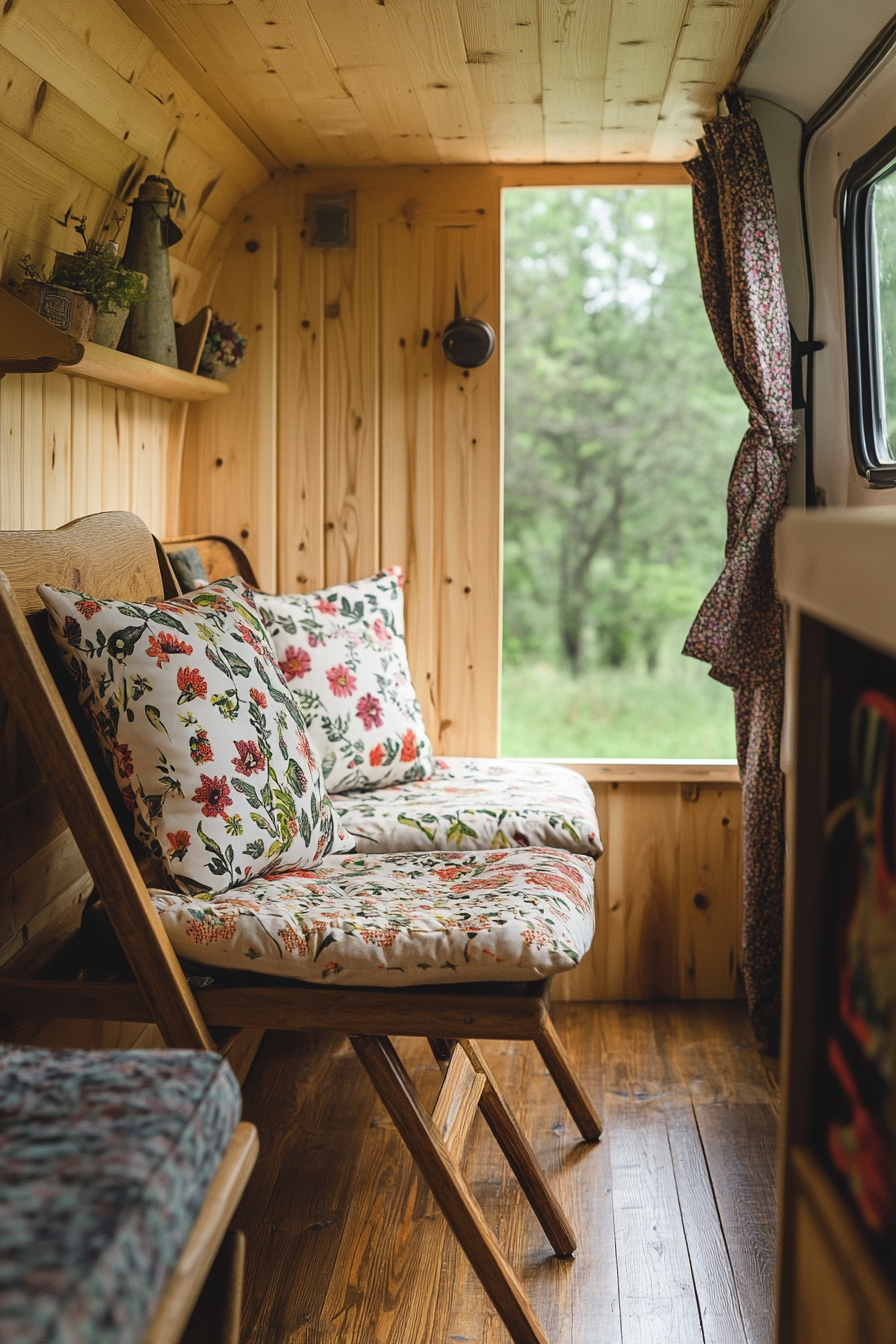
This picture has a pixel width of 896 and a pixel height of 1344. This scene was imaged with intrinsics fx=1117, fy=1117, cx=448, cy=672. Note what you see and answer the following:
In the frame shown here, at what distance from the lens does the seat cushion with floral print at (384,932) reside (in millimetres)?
1442

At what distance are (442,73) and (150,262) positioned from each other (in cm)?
70

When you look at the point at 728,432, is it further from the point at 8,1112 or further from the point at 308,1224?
the point at 8,1112

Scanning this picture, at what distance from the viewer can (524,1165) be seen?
5.84 feet

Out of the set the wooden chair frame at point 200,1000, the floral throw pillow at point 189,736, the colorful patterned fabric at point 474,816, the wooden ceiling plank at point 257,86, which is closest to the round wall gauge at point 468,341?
the wooden ceiling plank at point 257,86

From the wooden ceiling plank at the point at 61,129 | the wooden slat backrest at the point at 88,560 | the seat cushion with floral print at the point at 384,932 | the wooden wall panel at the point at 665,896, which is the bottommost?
the wooden wall panel at the point at 665,896

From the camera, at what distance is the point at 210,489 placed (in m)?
2.89

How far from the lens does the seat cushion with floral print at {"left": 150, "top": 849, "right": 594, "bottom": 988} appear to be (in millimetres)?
1442

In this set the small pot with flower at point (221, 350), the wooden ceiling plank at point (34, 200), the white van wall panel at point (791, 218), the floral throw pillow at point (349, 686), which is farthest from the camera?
the small pot with flower at point (221, 350)

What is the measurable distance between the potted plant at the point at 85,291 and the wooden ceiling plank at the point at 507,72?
2.51ft

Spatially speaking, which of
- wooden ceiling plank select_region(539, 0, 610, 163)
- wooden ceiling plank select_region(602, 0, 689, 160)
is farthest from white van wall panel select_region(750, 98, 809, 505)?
wooden ceiling plank select_region(539, 0, 610, 163)

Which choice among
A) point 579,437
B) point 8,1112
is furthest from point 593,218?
point 8,1112

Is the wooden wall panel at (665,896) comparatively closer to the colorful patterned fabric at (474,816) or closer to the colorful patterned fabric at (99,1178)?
the colorful patterned fabric at (474,816)

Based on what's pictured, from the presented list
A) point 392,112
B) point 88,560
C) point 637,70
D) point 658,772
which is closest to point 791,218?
point 637,70

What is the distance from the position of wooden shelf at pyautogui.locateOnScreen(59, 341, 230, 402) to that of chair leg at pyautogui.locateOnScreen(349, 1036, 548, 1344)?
1188 mm
